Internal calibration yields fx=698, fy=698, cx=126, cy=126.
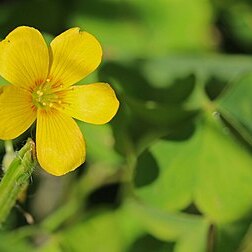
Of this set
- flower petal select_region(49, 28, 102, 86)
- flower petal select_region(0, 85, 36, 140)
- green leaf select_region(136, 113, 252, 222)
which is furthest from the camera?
green leaf select_region(136, 113, 252, 222)

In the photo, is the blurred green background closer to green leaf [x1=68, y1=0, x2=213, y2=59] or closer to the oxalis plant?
green leaf [x1=68, y1=0, x2=213, y2=59]

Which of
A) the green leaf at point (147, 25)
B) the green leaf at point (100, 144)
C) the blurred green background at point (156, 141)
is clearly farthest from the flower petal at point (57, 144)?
the green leaf at point (147, 25)

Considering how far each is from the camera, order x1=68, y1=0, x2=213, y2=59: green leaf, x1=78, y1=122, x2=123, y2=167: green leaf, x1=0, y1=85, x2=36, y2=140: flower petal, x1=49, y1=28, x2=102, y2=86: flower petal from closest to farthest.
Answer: x1=0, y1=85, x2=36, y2=140: flower petal < x1=49, y1=28, x2=102, y2=86: flower petal < x1=78, y1=122, x2=123, y2=167: green leaf < x1=68, y1=0, x2=213, y2=59: green leaf

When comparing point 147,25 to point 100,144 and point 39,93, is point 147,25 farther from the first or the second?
point 39,93

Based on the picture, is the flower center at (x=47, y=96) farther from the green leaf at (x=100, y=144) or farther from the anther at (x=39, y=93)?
the green leaf at (x=100, y=144)

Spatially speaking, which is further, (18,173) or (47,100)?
(47,100)

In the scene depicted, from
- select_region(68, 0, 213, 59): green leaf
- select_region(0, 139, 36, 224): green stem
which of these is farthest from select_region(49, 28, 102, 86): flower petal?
select_region(68, 0, 213, 59): green leaf

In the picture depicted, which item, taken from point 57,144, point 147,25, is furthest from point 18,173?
point 147,25

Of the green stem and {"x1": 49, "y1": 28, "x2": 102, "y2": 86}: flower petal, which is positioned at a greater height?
{"x1": 49, "y1": 28, "x2": 102, "y2": 86}: flower petal

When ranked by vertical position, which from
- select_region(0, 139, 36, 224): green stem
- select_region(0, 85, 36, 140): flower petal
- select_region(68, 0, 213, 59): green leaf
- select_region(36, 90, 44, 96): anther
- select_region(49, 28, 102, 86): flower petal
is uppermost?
select_region(49, 28, 102, 86): flower petal
